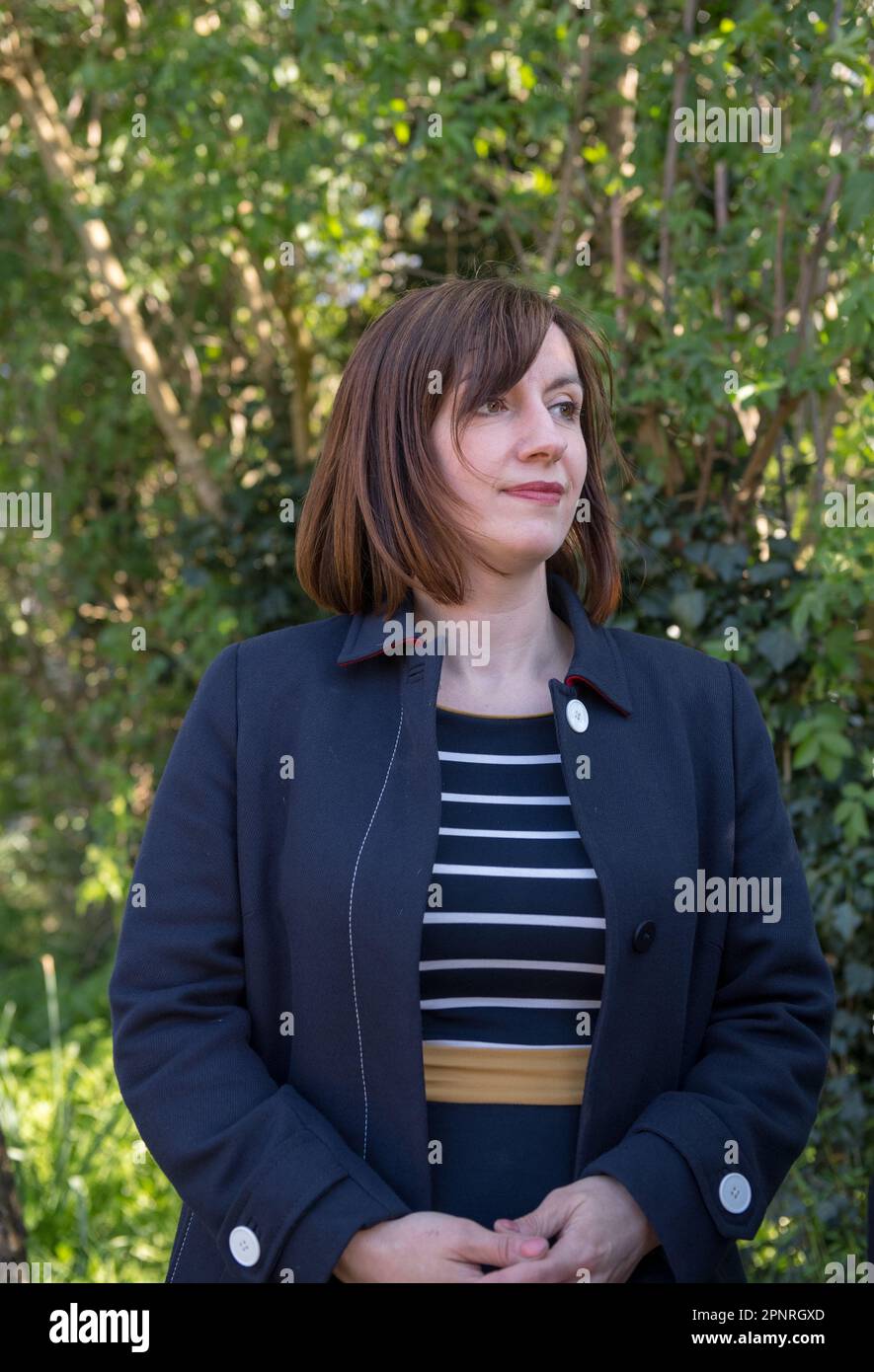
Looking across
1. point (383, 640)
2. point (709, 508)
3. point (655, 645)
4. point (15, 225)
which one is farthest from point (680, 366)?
point (15, 225)

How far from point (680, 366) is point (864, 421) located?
19.6 inches

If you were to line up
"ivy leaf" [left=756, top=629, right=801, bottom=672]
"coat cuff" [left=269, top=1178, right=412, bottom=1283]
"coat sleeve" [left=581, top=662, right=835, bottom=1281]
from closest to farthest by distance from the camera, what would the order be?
"coat cuff" [left=269, top=1178, right=412, bottom=1283] → "coat sleeve" [left=581, top=662, right=835, bottom=1281] → "ivy leaf" [left=756, top=629, right=801, bottom=672]

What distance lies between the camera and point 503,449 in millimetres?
1931

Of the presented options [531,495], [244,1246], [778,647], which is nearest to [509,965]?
[244,1246]

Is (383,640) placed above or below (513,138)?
below

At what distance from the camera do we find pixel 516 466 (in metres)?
1.93

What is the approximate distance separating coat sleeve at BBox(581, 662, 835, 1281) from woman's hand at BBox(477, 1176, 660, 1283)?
0.02m

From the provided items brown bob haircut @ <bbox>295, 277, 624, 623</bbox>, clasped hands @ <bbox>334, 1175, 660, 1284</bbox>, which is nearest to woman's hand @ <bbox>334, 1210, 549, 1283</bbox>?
clasped hands @ <bbox>334, 1175, 660, 1284</bbox>

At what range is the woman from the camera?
1.74m

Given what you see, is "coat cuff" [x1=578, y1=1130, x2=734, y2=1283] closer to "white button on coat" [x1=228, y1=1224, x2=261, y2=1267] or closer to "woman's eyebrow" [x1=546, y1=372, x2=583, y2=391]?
"white button on coat" [x1=228, y1=1224, x2=261, y2=1267]

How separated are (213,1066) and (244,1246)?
0.70 ft

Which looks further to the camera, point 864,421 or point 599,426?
point 864,421

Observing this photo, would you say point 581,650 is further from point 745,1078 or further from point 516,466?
point 745,1078
